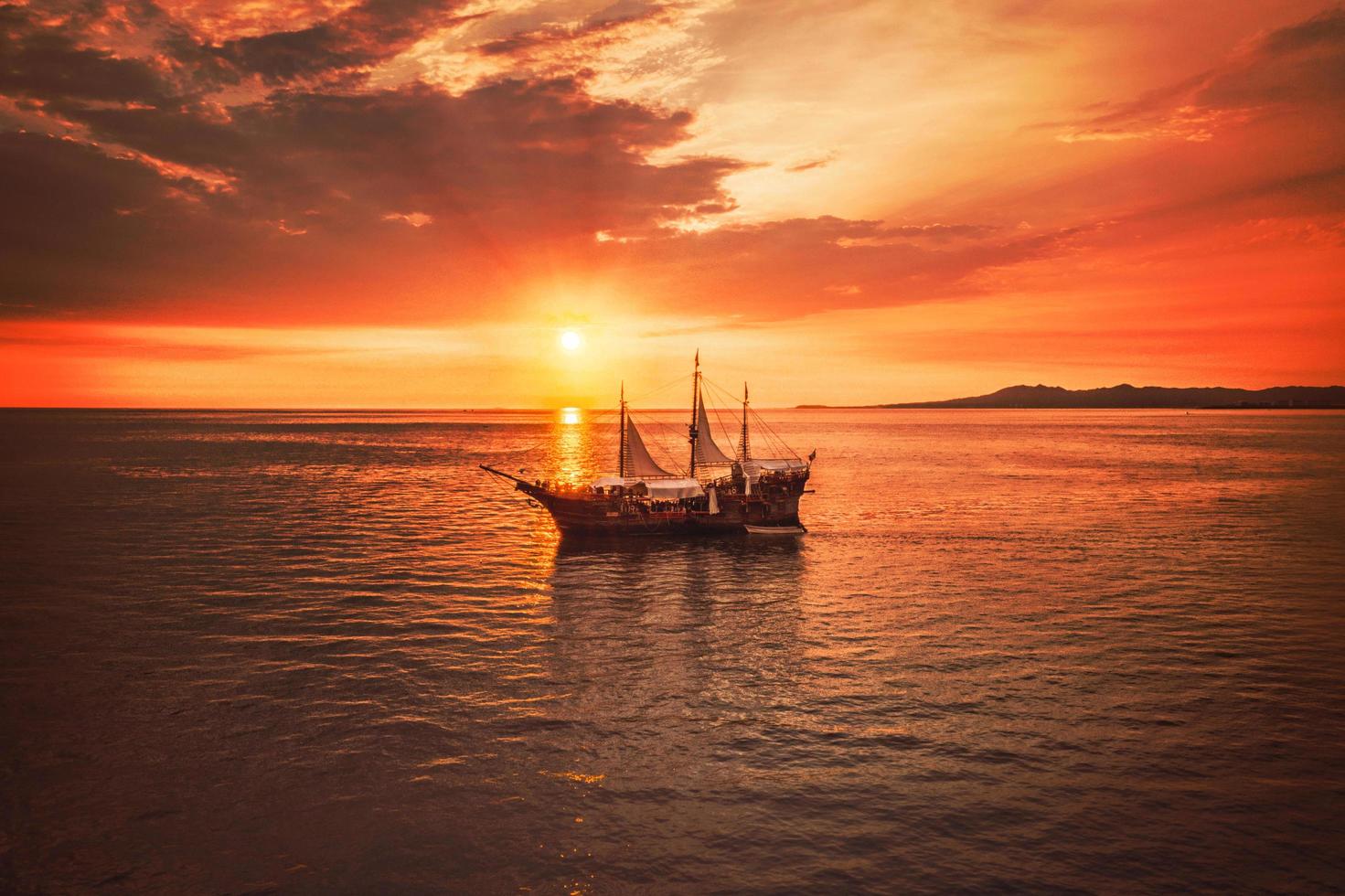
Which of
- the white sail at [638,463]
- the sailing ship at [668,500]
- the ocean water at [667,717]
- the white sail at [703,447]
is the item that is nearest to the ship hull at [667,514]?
the sailing ship at [668,500]

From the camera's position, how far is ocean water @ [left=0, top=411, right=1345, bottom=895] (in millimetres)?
17766

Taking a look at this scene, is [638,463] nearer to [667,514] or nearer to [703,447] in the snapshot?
[667,514]

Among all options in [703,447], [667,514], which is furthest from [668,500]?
[703,447]

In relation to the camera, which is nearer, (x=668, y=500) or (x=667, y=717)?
(x=667, y=717)

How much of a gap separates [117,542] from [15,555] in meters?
6.53

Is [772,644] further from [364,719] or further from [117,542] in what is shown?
[117,542]

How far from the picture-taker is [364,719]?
25.2 m

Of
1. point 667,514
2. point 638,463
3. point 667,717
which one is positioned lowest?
point 667,717

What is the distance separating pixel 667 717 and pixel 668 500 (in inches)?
1595

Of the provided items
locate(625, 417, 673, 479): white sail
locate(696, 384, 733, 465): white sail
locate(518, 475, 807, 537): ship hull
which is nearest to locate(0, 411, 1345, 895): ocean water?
locate(518, 475, 807, 537): ship hull

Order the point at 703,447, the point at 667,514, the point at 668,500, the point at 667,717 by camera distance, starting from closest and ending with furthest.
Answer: the point at 667,717
the point at 667,514
the point at 668,500
the point at 703,447

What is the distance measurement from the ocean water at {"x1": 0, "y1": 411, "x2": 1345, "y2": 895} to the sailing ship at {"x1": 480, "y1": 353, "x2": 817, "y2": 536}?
4672mm

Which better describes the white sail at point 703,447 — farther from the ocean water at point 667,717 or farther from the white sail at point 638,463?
the ocean water at point 667,717

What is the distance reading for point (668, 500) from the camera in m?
65.9
